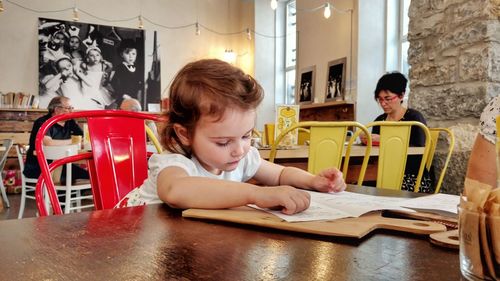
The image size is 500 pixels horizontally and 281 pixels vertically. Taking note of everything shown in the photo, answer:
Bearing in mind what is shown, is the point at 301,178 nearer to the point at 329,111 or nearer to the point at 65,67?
the point at 329,111

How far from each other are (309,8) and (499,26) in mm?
4341

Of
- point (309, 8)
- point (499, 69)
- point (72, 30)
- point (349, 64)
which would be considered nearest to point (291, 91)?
point (309, 8)

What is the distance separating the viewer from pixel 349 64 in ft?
18.4

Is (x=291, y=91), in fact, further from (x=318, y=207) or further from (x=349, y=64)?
(x=318, y=207)

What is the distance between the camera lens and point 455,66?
266 centimetres

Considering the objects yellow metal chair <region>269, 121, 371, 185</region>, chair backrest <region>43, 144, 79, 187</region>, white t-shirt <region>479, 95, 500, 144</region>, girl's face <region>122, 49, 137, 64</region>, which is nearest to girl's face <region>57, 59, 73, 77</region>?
girl's face <region>122, 49, 137, 64</region>

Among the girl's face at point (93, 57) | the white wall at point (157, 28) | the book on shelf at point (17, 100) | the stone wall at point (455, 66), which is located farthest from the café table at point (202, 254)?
the girl's face at point (93, 57)

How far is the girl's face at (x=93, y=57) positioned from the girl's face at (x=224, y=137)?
669cm

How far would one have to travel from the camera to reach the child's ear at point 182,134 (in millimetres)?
982

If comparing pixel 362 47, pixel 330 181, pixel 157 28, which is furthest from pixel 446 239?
pixel 157 28

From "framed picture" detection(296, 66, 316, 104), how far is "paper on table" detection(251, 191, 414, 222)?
563 cm

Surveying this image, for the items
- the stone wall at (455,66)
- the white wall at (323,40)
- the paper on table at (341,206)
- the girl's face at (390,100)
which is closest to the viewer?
the paper on table at (341,206)

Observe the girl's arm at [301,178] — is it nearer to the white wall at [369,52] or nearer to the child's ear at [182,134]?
the child's ear at [182,134]

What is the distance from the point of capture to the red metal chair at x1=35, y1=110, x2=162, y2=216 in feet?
4.00
